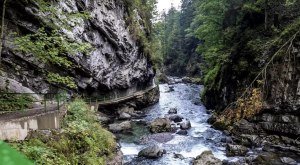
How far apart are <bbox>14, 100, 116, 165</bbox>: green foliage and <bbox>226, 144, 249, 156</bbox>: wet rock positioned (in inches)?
326

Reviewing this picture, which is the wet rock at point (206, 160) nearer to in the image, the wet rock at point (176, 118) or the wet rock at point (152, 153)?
the wet rock at point (152, 153)

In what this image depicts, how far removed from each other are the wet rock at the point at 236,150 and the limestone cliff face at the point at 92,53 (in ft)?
39.9

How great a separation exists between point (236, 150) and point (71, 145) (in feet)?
39.0

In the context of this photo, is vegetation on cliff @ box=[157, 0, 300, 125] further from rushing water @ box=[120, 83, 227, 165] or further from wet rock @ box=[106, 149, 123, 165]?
wet rock @ box=[106, 149, 123, 165]

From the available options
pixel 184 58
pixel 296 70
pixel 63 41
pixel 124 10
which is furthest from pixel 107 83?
pixel 184 58

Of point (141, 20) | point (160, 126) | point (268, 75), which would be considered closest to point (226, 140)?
point (268, 75)

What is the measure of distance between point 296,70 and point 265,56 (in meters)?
2.96

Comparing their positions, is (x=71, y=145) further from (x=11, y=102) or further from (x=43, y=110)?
(x=11, y=102)

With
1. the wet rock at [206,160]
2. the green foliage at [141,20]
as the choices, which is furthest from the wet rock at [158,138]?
the green foliage at [141,20]

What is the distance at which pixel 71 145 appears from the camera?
37.4 ft

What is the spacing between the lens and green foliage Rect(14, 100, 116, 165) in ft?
30.0

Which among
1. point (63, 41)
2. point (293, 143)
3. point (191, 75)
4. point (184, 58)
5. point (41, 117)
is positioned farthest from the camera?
point (184, 58)

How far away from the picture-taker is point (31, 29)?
19.8 m

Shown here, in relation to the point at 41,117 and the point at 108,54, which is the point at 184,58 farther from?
the point at 41,117
